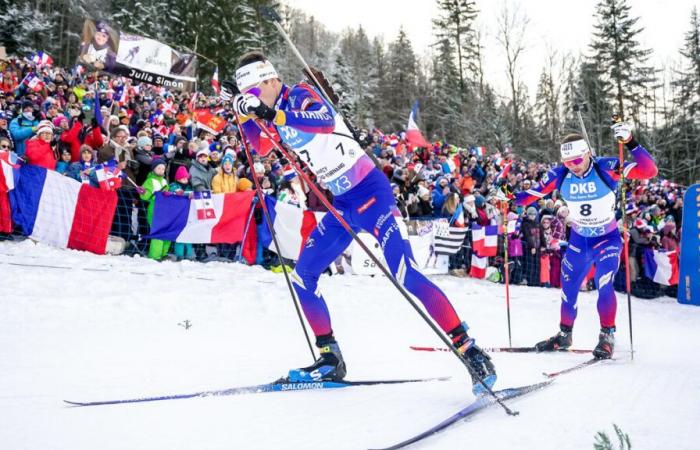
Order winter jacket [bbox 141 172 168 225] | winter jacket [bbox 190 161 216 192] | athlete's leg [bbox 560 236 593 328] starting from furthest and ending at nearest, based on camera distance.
→ winter jacket [bbox 190 161 216 192]
winter jacket [bbox 141 172 168 225]
athlete's leg [bbox 560 236 593 328]

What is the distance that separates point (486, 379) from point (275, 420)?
121 centimetres

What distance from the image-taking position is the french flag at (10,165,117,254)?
743cm

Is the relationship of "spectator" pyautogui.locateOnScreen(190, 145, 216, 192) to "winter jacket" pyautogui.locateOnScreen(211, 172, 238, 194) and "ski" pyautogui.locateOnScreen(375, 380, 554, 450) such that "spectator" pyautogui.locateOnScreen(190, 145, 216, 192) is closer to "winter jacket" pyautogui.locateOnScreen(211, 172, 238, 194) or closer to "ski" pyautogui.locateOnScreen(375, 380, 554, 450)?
"winter jacket" pyautogui.locateOnScreen(211, 172, 238, 194)

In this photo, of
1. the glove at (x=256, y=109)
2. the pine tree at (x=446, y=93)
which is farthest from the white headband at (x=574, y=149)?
the pine tree at (x=446, y=93)

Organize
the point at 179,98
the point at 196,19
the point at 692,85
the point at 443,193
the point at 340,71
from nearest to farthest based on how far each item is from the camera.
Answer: the point at 443,193 < the point at 179,98 < the point at 196,19 < the point at 692,85 < the point at 340,71

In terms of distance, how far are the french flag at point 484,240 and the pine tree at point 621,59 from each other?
29.5 m

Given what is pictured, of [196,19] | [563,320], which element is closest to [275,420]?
[563,320]

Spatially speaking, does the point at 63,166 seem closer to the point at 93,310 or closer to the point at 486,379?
the point at 93,310

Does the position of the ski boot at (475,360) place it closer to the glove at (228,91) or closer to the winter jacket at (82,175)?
the glove at (228,91)

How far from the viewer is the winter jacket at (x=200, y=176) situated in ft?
29.1

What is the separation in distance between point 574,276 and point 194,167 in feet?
20.7

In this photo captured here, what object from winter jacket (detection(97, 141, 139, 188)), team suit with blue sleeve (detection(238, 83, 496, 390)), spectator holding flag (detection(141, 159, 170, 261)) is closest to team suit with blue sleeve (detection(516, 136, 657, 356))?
team suit with blue sleeve (detection(238, 83, 496, 390))

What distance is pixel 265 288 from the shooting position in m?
7.57

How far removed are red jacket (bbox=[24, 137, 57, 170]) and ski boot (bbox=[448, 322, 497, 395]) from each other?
6954 mm
